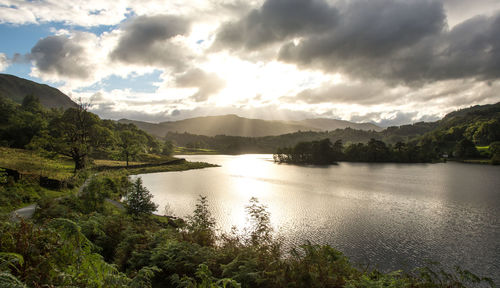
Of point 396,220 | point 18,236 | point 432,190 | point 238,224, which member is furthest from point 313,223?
point 432,190

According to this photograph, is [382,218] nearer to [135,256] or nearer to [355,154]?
[135,256]

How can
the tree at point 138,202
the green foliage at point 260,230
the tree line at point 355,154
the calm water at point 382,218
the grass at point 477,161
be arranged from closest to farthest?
the green foliage at point 260,230 < the calm water at point 382,218 < the tree at point 138,202 < the grass at point 477,161 < the tree line at point 355,154

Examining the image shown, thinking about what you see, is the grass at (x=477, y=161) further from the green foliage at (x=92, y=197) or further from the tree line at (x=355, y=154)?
the green foliage at (x=92, y=197)

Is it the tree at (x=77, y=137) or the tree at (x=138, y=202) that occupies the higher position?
the tree at (x=77, y=137)

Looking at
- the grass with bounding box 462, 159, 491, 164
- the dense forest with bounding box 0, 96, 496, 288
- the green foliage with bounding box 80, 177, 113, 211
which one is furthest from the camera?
the grass with bounding box 462, 159, 491, 164

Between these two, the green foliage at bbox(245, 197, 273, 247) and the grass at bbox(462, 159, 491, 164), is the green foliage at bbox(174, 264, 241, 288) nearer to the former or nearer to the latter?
the green foliage at bbox(245, 197, 273, 247)

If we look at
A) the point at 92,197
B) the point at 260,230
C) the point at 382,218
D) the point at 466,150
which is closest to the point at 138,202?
the point at 92,197

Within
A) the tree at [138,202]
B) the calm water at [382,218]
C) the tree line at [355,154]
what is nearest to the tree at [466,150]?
the tree line at [355,154]

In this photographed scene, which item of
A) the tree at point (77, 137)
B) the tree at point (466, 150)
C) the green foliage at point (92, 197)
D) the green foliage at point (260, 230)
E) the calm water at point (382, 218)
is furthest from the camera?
the tree at point (466, 150)

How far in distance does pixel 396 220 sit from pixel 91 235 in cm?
3186

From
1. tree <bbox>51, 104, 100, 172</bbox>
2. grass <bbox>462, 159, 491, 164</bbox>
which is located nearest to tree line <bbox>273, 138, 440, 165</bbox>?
grass <bbox>462, 159, 491, 164</bbox>

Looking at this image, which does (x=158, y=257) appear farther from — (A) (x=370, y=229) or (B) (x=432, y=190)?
(B) (x=432, y=190)

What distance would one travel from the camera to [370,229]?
87.7 ft

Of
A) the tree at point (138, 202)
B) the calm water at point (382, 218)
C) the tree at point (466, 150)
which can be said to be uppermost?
the tree at point (466, 150)
